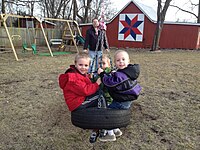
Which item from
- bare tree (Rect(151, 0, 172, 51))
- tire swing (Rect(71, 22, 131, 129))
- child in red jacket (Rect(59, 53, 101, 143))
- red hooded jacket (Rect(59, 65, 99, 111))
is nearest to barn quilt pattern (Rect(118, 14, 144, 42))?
bare tree (Rect(151, 0, 172, 51))

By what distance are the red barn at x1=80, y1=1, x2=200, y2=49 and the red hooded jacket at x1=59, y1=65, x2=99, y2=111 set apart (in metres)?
15.5

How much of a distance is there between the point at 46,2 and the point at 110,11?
9.55 meters

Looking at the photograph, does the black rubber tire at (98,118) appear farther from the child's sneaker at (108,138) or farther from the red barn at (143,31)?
the red barn at (143,31)

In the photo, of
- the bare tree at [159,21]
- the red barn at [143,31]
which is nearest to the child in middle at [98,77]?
the bare tree at [159,21]

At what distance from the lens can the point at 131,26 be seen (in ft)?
57.0

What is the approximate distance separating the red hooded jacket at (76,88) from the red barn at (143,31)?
50.9ft

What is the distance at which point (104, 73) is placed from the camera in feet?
8.13

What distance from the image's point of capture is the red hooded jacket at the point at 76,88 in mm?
2408

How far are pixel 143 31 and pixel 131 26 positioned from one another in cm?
99

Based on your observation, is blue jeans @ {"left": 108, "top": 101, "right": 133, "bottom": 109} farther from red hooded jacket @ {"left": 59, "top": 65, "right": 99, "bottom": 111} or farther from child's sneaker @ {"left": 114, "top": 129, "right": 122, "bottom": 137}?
child's sneaker @ {"left": 114, "top": 129, "right": 122, "bottom": 137}

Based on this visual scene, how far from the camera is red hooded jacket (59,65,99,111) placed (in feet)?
7.90

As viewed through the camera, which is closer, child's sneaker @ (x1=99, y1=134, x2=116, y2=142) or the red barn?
child's sneaker @ (x1=99, y1=134, x2=116, y2=142)

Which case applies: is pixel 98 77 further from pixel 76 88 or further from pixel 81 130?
pixel 81 130

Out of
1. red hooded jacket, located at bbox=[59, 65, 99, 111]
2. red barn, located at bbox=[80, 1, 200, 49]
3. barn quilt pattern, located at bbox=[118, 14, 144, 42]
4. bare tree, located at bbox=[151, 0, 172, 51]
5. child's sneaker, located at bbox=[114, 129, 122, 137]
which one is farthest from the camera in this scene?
barn quilt pattern, located at bbox=[118, 14, 144, 42]
